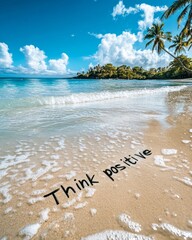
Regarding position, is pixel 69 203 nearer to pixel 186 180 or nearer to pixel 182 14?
pixel 186 180

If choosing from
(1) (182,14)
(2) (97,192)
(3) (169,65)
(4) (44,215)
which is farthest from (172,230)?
(3) (169,65)

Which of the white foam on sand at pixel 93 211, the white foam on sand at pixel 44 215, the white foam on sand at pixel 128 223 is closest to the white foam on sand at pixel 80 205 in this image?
the white foam on sand at pixel 93 211

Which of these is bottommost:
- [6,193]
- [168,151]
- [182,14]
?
[168,151]

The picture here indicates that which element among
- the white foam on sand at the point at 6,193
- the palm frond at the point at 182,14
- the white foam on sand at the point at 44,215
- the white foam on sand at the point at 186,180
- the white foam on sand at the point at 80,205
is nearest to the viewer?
the white foam on sand at the point at 44,215

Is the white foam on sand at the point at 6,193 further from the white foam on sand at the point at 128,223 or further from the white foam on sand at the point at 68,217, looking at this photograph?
the white foam on sand at the point at 128,223

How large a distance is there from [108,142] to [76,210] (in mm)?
2319

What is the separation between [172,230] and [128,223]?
1.63ft

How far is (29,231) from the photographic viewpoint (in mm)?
1800

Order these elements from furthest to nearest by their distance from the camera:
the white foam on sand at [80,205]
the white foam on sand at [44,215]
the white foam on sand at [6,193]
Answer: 1. the white foam on sand at [6,193]
2. the white foam on sand at [80,205]
3. the white foam on sand at [44,215]

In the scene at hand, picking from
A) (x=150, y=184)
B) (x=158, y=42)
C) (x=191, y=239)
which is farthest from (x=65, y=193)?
(x=158, y=42)

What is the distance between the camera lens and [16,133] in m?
4.91

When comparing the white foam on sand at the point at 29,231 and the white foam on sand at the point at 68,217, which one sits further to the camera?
the white foam on sand at the point at 68,217

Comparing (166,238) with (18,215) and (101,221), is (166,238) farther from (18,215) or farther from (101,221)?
(18,215)

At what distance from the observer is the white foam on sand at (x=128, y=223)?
1.84 metres
